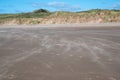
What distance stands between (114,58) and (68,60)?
1.27m

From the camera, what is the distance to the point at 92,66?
213 inches

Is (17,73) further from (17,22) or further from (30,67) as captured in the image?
(17,22)

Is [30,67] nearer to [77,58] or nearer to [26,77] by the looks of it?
[26,77]

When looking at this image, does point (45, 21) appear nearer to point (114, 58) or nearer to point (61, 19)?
point (61, 19)

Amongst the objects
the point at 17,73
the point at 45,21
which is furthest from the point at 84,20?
the point at 17,73

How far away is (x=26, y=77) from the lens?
15.3 feet

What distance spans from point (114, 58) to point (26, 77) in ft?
8.83

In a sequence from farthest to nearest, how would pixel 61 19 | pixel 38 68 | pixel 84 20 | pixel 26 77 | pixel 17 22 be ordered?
1. pixel 17 22
2. pixel 61 19
3. pixel 84 20
4. pixel 38 68
5. pixel 26 77

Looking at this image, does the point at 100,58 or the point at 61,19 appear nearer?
the point at 100,58

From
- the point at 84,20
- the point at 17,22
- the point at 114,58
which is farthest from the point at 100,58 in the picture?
the point at 17,22

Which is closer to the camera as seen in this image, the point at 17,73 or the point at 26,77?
the point at 26,77

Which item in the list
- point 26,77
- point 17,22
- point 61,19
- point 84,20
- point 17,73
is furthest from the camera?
point 17,22

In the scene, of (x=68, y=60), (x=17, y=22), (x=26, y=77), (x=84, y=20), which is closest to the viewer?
(x=26, y=77)

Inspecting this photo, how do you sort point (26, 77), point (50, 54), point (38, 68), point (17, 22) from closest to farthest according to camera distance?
1. point (26, 77)
2. point (38, 68)
3. point (50, 54)
4. point (17, 22)
